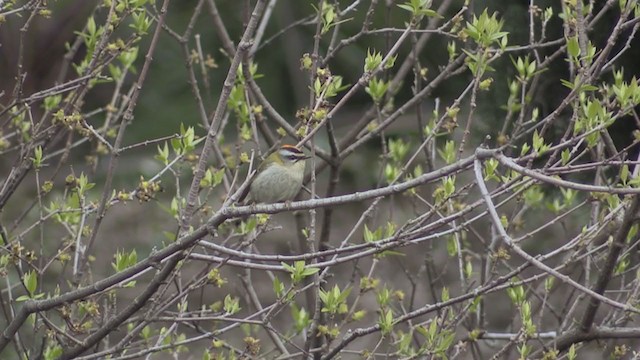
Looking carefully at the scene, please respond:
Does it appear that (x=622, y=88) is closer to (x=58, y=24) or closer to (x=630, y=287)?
(x=630, y=287)

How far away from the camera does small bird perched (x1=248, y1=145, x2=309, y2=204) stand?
523 cm

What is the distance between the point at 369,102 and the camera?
9.64 metres

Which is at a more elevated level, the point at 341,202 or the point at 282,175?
the point at 341,202

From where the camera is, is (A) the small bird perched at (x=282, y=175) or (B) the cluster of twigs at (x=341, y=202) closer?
(B) the cluster of twigs at (x=341, y=202)

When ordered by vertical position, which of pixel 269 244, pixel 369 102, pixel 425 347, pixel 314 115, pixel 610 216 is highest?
pixel 314 115

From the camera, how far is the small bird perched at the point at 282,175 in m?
5.23

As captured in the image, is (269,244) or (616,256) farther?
(269,244)

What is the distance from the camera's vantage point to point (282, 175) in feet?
17.3

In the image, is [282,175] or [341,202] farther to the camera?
[282,175]

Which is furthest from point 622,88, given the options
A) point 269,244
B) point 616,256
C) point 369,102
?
point 269,244

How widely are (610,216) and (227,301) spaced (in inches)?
61.7

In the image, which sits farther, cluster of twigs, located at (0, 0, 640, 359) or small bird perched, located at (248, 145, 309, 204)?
small bird perched, located at (248, 145, 309, 204)

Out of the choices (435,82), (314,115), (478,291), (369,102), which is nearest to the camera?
(314,115)

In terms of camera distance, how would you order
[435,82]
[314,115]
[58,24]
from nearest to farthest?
[314,115], [435,82], [58,24]
